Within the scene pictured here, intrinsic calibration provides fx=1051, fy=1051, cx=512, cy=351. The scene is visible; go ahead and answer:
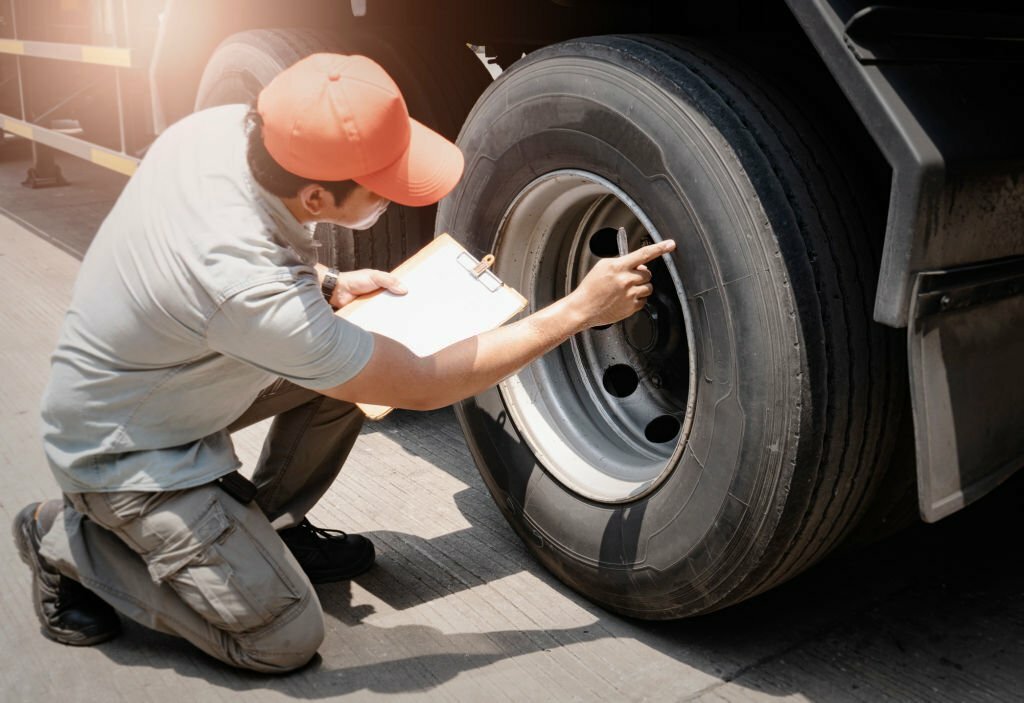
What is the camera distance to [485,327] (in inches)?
92.8

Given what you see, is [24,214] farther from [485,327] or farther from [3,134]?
[485,327]

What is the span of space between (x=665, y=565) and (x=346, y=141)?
102 centimetres

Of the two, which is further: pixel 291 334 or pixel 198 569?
pixel 198 569

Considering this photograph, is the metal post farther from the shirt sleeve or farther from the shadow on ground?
the shirt sleeve

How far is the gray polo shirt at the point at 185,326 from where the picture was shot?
6.05 ft

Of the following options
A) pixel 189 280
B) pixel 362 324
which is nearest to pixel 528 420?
pixel 362 324

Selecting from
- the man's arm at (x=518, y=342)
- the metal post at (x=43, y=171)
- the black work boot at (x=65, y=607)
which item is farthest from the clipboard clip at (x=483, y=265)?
the metal post at (x=43, y=171)

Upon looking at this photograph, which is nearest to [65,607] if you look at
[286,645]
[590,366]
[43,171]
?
[286,645]

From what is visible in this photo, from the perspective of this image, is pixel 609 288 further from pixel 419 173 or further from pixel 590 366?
pixel 590 366

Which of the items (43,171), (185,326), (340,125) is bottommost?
(43,171)

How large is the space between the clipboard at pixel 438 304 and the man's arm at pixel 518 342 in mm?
323

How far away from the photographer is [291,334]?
5.96ft

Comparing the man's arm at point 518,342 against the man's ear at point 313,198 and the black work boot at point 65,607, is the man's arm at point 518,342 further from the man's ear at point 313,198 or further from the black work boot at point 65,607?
the black work boot at point 65,607

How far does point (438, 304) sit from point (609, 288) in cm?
57
